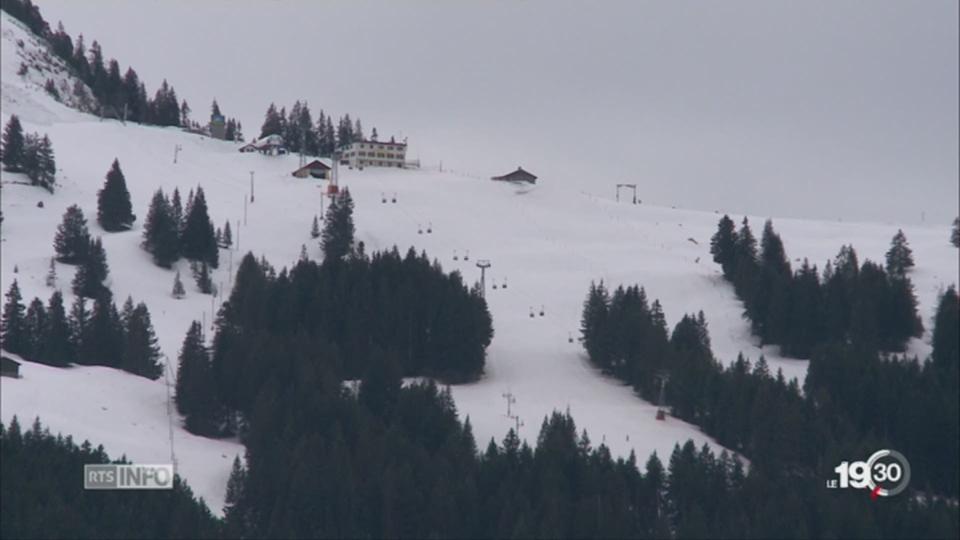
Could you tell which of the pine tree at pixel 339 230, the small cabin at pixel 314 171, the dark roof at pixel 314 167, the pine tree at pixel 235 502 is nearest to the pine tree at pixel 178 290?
the pine tree at pixel 339 230

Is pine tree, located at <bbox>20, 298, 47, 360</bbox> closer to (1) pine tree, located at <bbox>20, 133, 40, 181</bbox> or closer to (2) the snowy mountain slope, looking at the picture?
(1) pine tree, located at <bbox>20, 133, 40, 181</bbox>

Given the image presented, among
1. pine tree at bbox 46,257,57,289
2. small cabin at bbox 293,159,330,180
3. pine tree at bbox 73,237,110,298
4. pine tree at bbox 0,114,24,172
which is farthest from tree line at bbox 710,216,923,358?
pine tree at bbox 0,114,24,172

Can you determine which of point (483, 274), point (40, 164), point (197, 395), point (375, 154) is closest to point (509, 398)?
point (197, 395)

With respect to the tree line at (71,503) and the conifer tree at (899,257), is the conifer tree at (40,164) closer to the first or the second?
the tree line at (71,503)

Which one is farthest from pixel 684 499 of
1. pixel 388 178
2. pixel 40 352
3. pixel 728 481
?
pixel 388 178

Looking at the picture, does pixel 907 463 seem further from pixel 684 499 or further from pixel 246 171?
pixel 246 171
